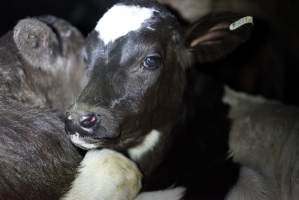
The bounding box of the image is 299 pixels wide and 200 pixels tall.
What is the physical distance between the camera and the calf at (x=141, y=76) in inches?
102

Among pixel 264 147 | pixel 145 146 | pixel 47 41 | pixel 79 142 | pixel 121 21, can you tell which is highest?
pixel 121 21

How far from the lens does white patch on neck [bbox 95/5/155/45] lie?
273 centimetres

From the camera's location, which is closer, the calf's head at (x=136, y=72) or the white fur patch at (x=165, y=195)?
the calf's head at (x=136, y=72)

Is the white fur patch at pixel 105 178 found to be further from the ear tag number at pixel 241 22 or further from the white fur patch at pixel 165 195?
the ear tag number at pixel 241 22

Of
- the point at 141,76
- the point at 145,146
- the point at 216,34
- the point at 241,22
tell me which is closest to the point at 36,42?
the point at 141,76

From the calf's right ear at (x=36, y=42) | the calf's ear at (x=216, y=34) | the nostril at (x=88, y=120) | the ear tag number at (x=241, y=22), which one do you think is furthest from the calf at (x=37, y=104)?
the ear tag number at (x=241, y=22)

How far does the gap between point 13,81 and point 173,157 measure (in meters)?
0.92

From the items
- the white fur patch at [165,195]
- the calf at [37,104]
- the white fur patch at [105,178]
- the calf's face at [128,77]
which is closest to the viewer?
the calf at [37,104]

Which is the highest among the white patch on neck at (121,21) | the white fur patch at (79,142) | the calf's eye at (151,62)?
the white patch on neck at (121,21)

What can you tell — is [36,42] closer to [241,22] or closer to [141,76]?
[141,76]

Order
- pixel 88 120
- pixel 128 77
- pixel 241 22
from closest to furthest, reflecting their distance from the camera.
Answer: pixel 88 120
pixel 128 77
pixel 241 22

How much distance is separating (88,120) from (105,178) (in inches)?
10.5

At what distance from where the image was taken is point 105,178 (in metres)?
2.52

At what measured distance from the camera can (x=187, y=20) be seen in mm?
3695
